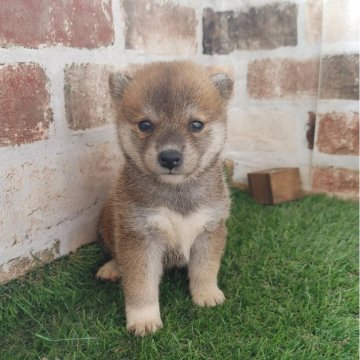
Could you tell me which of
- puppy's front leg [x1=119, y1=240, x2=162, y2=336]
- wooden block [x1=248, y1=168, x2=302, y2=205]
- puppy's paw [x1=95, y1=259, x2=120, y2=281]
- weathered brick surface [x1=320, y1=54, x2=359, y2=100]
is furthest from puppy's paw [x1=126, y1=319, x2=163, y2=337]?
weathered brick surface [x1=320, y1=54, x2=359, y2=100]

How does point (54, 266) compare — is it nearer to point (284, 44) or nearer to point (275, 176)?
point (275, 176)

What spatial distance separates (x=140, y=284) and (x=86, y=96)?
86 cm

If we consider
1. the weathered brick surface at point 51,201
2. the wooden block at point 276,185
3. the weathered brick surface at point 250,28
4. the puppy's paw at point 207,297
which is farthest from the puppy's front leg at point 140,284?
the weathered brick surface at point 250,28

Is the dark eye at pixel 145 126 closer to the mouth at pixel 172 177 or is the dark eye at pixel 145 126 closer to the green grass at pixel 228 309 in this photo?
the mouth at pixel 172 177

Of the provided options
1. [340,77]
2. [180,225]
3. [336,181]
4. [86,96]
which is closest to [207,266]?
[180,225]

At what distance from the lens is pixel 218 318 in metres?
1.51

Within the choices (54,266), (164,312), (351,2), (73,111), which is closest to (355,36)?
(351,2)

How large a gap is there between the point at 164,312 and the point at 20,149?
0.82 meters

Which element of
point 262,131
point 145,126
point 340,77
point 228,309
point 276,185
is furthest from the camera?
point 262,131

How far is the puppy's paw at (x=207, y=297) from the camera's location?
5.25 ft

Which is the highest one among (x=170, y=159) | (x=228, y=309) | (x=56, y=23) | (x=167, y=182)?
(x=56, y=23)

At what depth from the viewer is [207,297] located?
1606mm

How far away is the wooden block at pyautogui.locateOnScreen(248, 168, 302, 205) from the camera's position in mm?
2436

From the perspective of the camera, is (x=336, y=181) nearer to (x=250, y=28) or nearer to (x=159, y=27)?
(x=250, y=28)
